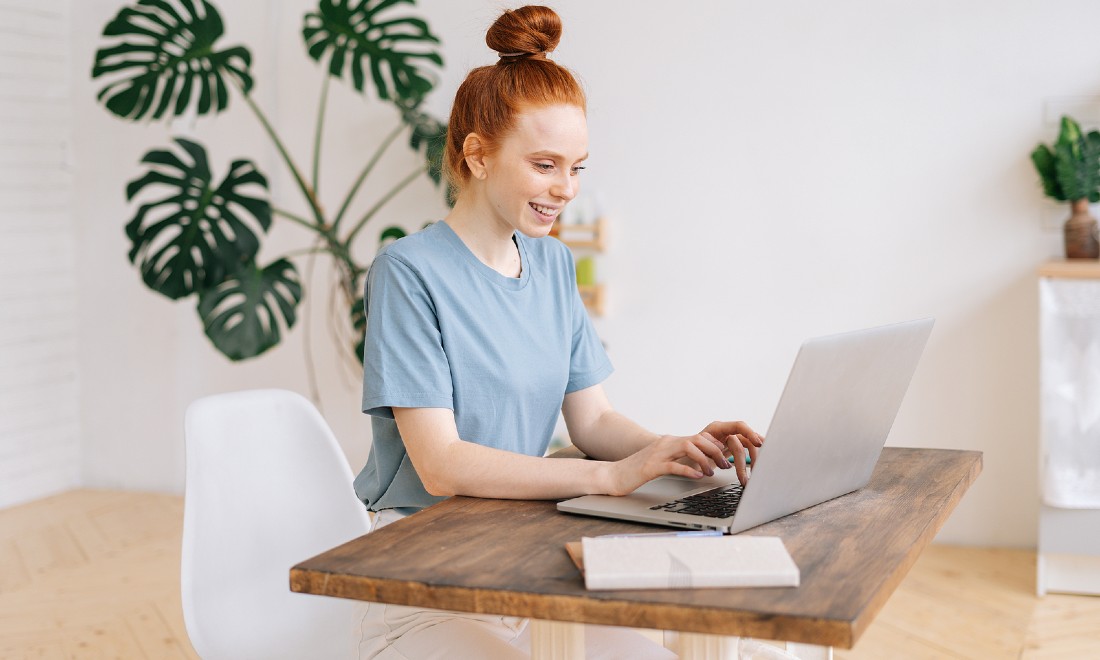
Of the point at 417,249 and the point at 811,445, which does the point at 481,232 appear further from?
the point at 811,445

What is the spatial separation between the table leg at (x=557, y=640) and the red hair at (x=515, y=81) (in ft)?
2.26

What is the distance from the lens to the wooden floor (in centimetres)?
290

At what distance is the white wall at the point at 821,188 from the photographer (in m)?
3.58

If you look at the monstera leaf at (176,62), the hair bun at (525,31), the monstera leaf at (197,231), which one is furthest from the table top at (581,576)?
the monstera leaf at (176,62)

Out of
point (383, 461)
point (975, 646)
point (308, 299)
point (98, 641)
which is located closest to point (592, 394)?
point (383, 461)

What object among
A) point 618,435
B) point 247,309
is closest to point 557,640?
point 618,435

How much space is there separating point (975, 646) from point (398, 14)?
118 inches

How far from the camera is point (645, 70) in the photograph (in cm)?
394

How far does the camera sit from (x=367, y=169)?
4.23m

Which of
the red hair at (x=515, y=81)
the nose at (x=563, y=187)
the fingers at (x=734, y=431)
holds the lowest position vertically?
the fingers at (x=734, y=431)

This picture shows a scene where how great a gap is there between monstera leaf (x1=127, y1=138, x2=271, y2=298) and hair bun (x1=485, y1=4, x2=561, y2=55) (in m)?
2.19

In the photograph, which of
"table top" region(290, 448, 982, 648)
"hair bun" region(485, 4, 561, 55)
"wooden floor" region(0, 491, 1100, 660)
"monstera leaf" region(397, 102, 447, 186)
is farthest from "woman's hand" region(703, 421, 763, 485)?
"monstera leaf" region(397, 102, 447, 186)

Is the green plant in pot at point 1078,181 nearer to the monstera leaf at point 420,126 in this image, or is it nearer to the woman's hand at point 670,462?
the monstera leaf at point 420,126

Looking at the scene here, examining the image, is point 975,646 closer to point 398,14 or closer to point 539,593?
point 539,593
